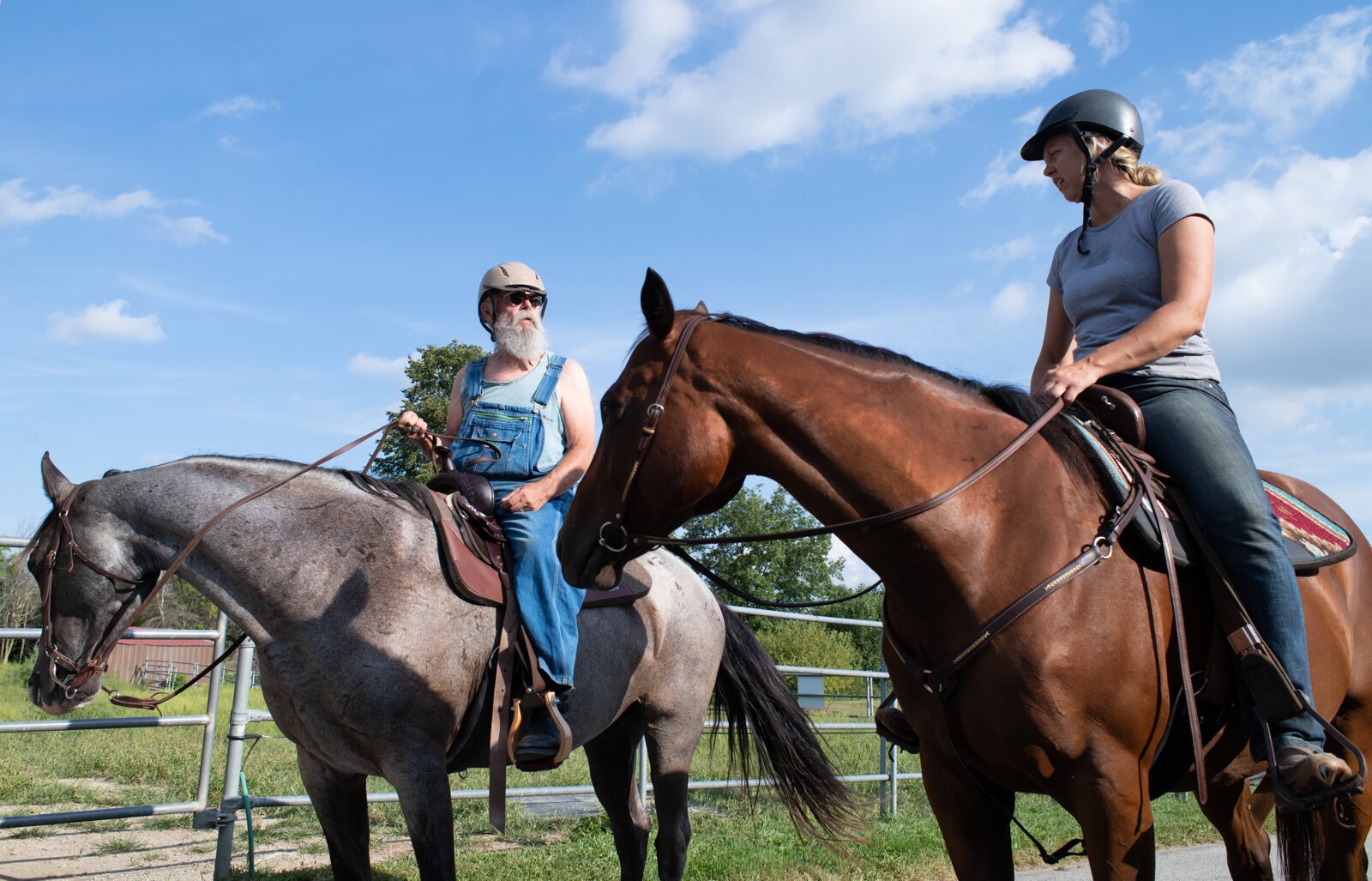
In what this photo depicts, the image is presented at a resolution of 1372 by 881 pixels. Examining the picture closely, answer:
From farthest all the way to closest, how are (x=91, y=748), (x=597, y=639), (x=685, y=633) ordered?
1. (x=91, y=748)
2. (x=685, y=633)
3. (x=597, y=639)

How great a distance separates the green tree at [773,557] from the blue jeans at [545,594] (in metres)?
49.1

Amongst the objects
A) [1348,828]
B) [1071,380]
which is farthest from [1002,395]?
[1348,828]

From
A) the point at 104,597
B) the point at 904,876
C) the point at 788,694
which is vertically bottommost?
the point at 904,876

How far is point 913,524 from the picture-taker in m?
2.48

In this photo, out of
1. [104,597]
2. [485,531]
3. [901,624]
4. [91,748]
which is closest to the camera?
[901,624]

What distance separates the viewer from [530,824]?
23.8ft

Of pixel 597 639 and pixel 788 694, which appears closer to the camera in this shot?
pixel 597 639

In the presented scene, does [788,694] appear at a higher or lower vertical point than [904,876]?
higher

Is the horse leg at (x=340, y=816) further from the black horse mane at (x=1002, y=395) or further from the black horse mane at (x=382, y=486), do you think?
the black horse mane at (x=1002, y=395)

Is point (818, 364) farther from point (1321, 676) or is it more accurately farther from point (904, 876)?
point (904, 876)

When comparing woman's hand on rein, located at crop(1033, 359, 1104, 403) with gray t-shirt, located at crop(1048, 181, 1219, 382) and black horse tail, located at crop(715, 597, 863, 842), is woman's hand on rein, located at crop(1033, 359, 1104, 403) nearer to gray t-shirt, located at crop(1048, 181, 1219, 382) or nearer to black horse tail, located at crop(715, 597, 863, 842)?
gray t-shirt, located at crop(1048, 181, 1219, 382)

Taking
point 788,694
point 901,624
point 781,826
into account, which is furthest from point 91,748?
point 901,624

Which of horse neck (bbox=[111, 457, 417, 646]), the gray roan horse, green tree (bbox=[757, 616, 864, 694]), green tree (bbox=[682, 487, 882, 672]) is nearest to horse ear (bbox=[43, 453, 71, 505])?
the gray roan horse

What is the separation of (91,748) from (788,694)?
7.24 metres
